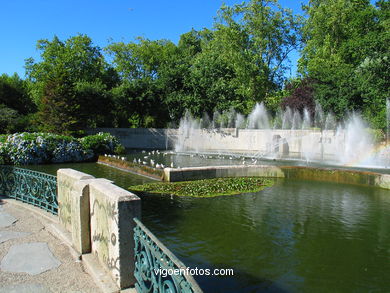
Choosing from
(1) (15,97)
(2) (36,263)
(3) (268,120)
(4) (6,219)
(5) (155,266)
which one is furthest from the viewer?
(1) (15,97)

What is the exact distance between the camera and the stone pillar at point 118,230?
11.0 feet

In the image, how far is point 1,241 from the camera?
4.94 metres

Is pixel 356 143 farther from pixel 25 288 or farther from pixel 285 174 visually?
pixel 25 288

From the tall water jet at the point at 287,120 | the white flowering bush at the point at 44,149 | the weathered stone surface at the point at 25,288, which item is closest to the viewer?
the weathered stone surface at the point at 25,288

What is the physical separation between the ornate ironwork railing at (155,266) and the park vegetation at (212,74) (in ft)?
81.7

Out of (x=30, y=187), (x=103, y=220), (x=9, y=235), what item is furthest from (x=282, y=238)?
(x=30, y=187)

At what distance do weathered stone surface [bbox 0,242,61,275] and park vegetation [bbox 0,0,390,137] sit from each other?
24573 mm

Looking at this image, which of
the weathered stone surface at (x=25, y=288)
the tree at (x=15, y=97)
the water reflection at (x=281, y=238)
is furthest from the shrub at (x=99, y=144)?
the tree at (x=15, y=97)

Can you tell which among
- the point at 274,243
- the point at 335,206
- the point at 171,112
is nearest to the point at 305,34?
the point at 171,112

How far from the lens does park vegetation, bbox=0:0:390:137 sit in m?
28.6

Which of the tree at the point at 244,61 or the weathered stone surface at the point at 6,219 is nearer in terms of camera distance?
the weathered stone surface at the point at 6,219

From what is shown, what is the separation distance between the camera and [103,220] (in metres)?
3.77

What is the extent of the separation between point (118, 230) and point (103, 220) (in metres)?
0.50

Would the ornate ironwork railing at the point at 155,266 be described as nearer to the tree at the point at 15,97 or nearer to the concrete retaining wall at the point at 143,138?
the concrete retaining wall at the point at 143,138
